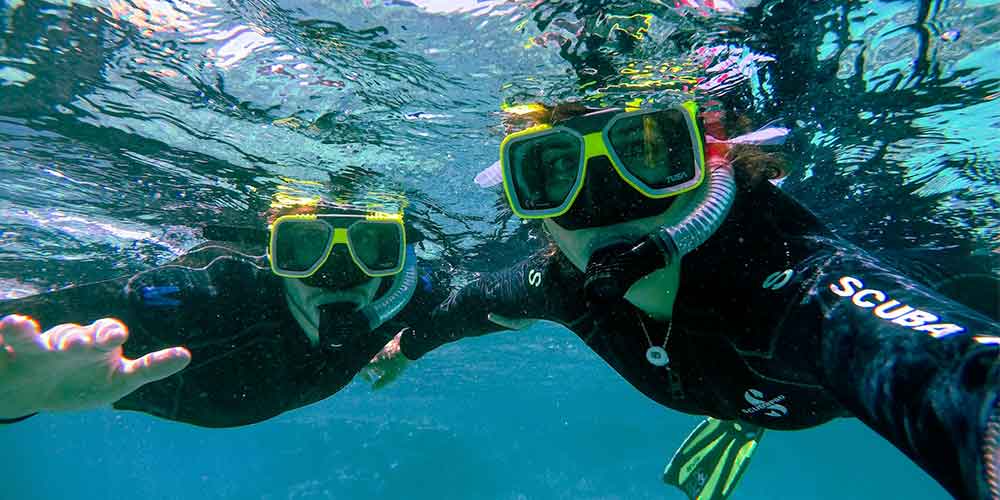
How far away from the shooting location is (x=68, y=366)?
10.3 feet

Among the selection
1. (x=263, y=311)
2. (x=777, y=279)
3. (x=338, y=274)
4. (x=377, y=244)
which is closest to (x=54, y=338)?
(x=263, y=311)

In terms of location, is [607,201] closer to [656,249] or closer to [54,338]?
[656,249]

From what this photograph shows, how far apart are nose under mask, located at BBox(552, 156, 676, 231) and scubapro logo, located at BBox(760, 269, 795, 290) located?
87 centimetres

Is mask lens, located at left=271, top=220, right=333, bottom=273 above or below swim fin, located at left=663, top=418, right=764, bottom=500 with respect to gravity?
above

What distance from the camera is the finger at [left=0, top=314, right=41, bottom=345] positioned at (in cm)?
289

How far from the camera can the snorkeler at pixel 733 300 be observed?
5.62ft

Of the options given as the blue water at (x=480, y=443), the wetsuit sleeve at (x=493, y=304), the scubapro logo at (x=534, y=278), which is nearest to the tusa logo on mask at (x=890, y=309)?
the wetsuit sleeve at (x=493, y=304)

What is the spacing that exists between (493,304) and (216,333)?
3028 mm

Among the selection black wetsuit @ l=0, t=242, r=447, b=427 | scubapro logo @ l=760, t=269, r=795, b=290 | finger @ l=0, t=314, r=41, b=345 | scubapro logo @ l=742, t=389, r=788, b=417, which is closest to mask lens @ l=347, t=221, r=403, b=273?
black wetsuit @ l=0, t=242, r=447, b=427

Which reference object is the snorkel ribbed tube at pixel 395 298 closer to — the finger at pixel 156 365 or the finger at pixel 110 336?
the finger at pixel 156 365

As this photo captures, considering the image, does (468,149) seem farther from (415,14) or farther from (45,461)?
(45,461)

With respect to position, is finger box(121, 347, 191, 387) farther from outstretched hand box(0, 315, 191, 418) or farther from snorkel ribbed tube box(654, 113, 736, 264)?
snorkel ribbed tube box(654, 113, 736, 264)

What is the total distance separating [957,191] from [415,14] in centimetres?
954

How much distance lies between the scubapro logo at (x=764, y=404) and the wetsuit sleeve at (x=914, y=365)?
118cm
